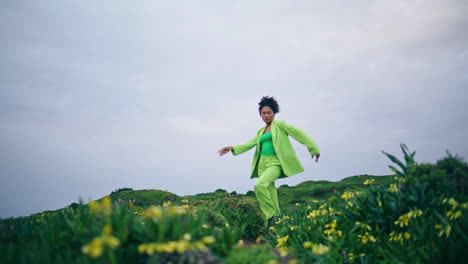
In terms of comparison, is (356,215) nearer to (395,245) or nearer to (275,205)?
(395,245)

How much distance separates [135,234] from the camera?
9.71ft

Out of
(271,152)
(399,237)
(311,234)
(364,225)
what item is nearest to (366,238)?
(364,225)

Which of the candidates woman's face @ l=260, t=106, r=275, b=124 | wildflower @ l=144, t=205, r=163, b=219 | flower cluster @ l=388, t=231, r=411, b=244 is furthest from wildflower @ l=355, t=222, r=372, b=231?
woman's face @ l=260, t=106, r=275, b=124

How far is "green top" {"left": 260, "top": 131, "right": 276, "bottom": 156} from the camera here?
819 centimetres

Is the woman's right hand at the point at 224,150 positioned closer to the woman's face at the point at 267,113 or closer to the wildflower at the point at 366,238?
the woman's face at the point at 267,113

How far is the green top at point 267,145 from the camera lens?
819 cm

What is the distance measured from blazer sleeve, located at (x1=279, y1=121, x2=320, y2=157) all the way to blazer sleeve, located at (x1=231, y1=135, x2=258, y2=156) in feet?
3.42

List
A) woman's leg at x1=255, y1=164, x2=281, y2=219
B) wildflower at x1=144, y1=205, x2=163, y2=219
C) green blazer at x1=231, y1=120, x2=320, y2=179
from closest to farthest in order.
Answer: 1. wildflower at x1=144, y1=205, x2=163, y2=219
2. woman's leg at x1=255, y1=164, x2=281, y2=219
3. green blazer at x1=231, y1=120, x2=320, y2=179

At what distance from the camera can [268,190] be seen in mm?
7652

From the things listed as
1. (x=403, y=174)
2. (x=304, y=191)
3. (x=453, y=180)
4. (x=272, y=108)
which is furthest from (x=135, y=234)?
(x=304, y=191)

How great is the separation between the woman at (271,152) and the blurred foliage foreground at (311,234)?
2004 mm

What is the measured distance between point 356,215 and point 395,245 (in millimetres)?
772

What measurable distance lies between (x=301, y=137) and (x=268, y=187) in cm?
158

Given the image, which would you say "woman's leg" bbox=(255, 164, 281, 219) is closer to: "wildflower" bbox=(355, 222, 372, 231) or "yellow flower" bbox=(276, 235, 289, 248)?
"yellow flower" bbox=(276, 235, 289, 248)
